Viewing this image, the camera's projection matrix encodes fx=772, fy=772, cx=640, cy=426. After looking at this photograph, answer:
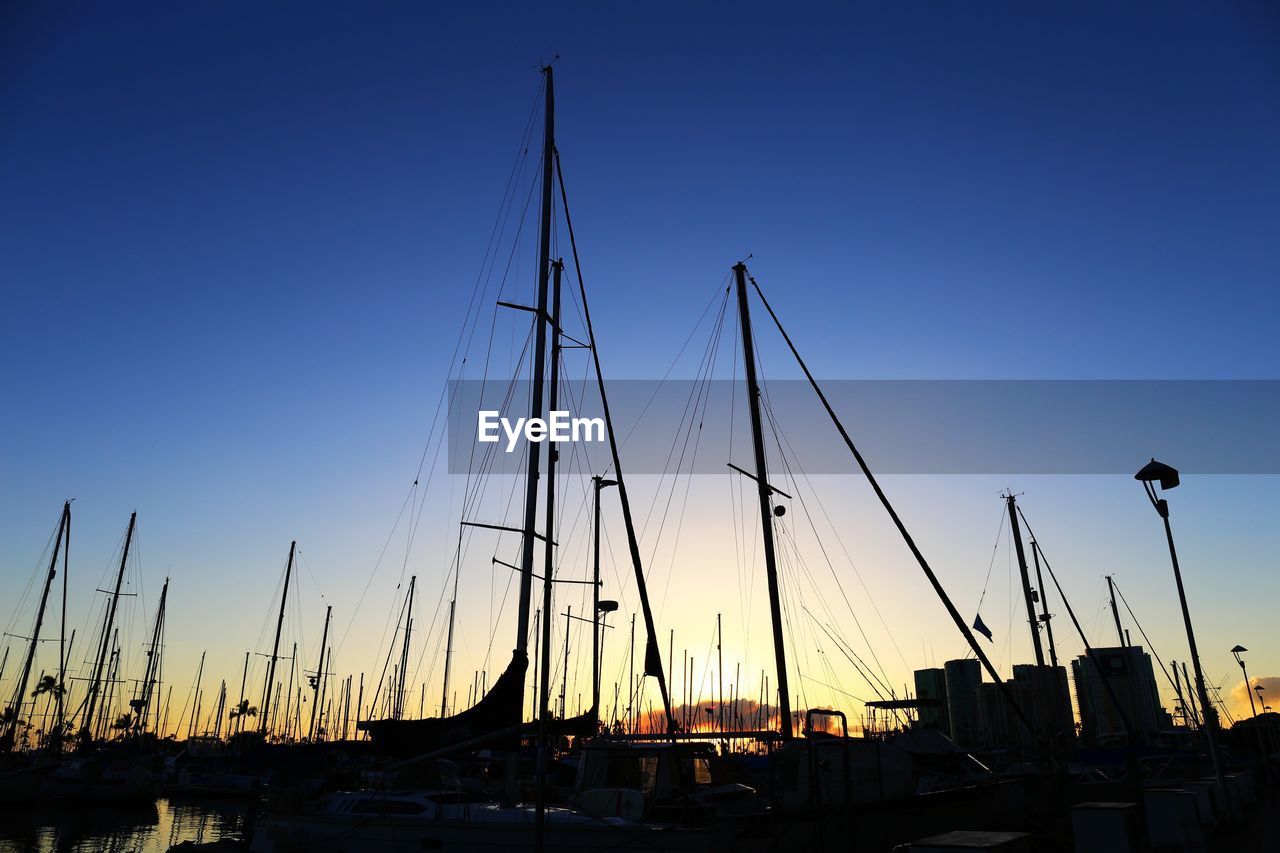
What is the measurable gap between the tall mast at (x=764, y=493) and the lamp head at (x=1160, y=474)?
10454mm

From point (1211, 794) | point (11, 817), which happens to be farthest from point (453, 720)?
point (11, 817)

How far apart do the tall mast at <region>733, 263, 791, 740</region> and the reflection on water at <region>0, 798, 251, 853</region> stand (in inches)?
818

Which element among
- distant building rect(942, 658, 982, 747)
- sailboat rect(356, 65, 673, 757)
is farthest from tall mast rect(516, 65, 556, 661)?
distant building rect(942, 658, 982, 747)

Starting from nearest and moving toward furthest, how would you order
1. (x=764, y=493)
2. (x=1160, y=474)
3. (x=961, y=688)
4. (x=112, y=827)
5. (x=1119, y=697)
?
(x=1160, y=474)
(x=764, y=493)
(x=112, y=827)
(x=1119, y=697)
(x=961, y=688)

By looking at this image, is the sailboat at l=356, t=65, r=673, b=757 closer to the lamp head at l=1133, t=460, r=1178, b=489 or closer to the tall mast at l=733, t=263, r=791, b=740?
the tall mast at l=733, t=263, r=791, b=740

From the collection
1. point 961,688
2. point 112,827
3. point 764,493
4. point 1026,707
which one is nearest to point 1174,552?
point 764,493

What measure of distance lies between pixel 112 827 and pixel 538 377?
37646 mm

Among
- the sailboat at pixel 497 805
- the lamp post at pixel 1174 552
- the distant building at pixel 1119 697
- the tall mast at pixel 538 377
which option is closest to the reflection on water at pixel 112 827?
the sailboat at pixel 497 805

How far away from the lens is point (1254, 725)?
242ft

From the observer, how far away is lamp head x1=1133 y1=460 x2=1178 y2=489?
19500 mm

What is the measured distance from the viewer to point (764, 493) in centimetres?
2633

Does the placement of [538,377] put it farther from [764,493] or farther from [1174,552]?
[1174,552]

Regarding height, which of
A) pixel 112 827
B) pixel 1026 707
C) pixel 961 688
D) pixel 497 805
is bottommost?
pixel 112 827

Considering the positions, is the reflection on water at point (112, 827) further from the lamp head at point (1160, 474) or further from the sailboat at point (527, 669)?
the lamp head at point (1160, 474)
